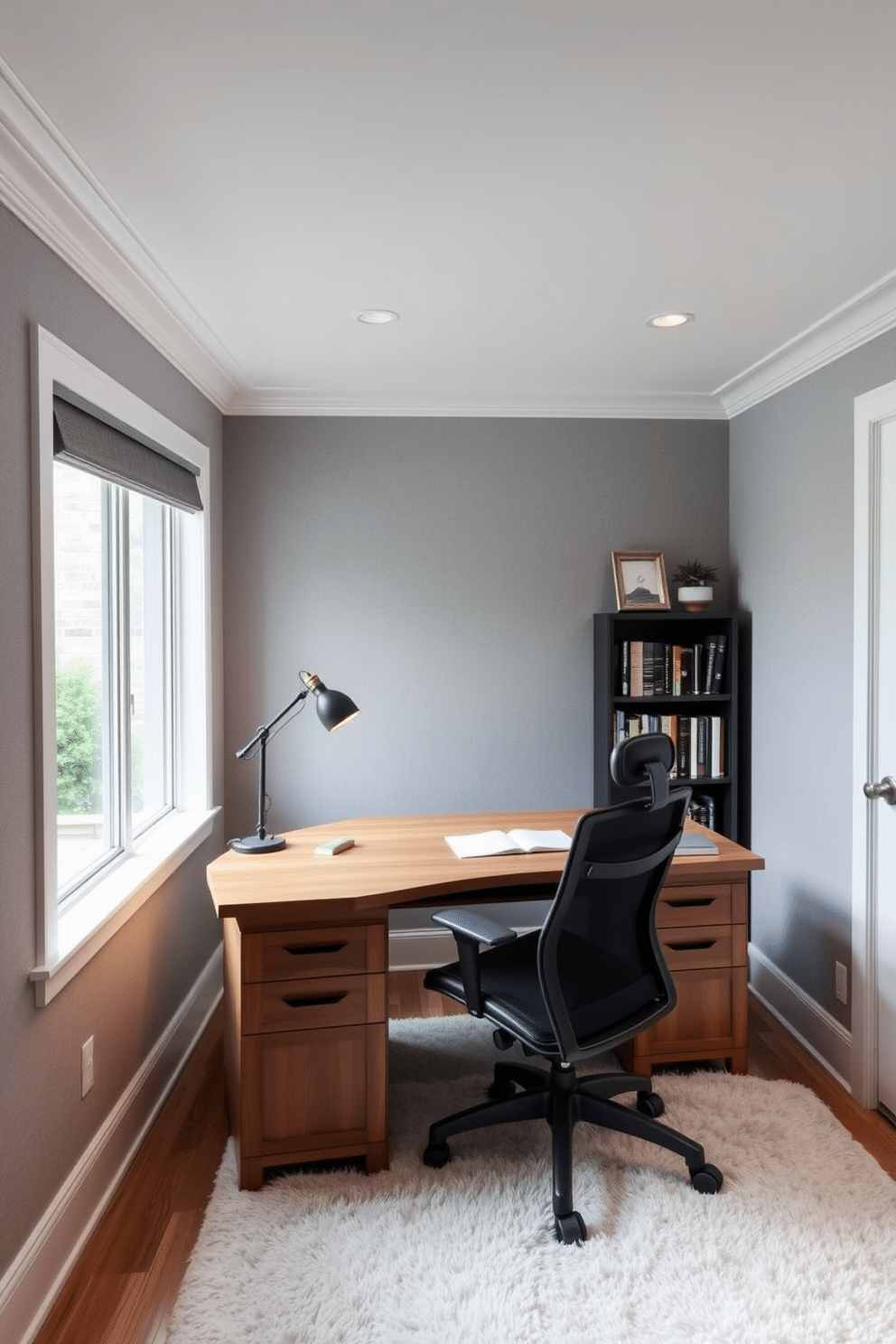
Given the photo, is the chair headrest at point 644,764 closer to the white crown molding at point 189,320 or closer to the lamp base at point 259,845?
the lamp base at point 259,845

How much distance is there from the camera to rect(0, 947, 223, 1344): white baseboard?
1.83m

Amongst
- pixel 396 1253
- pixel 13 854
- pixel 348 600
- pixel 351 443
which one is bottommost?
pixel 396 1253

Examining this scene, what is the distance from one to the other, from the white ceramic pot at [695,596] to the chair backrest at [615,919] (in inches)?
63.8

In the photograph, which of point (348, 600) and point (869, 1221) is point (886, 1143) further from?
point (348, 600)

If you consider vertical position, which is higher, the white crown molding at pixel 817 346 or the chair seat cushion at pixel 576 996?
the white crown molding at pixel 817 346

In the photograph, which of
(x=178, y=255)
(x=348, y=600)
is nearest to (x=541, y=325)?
(x=178, y=255)

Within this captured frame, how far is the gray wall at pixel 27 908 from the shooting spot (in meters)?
1.80

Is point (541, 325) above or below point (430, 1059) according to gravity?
above

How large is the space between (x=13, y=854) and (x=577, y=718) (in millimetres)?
2563

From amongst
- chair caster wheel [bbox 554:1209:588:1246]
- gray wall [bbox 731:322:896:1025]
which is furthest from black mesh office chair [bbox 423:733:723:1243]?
gray wall [bbox 731:322:896:1025]

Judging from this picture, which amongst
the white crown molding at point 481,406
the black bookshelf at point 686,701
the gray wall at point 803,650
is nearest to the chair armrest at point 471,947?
the gray wall at point 803,650

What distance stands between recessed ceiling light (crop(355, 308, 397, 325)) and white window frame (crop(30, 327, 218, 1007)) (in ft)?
2.27

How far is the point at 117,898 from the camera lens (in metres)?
2.41

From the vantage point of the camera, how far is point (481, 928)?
229 cm
